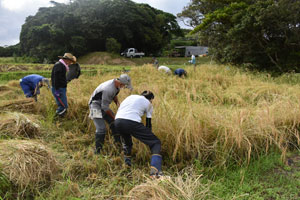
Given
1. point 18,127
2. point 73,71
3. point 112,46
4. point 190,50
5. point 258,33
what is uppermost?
point 112,46

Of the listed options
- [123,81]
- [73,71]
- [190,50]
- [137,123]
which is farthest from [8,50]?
[137,123]

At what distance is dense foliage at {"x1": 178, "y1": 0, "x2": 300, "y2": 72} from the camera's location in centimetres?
981

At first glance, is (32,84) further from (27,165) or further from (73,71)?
(27,165)

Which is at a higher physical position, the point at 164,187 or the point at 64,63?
the point at 64,63

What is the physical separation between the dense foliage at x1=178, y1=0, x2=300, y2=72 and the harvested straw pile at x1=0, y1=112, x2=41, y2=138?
380 inches

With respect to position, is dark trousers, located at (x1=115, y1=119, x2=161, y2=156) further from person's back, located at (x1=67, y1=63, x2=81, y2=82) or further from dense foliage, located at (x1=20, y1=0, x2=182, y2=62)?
dense foliage, located at (x1=20, y1=0, x2=182, y2=62)

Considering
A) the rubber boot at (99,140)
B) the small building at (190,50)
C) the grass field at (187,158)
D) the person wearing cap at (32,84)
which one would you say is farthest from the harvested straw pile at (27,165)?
the small building at (190,50)

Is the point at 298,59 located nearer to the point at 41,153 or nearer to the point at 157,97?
the point at 157,97

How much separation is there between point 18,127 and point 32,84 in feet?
6.08

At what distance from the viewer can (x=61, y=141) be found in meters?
3.86

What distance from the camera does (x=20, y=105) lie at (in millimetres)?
4879

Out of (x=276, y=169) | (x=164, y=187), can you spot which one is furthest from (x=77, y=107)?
(x=276, y=169)

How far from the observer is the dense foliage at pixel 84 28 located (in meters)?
22.7

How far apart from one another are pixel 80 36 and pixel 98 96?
22.9 meters
